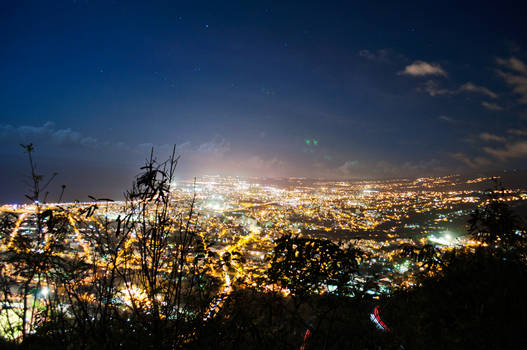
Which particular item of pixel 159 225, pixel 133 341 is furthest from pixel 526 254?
pixel 133 341

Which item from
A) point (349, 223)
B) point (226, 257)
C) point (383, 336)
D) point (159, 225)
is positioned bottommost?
point (349, 223)

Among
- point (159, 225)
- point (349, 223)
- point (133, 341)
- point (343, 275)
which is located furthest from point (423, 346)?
point (349, 223)

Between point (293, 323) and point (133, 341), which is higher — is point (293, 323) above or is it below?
above

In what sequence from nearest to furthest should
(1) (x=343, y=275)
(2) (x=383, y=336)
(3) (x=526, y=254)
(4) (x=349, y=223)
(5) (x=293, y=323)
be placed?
(5) (x=293, y=323) → (1) (x=343, y=275) → (3) (x=526, y=254) → (2) (x=383, y=336) → (4) (x=349, y=223)

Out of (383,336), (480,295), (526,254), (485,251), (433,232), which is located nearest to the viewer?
(480,295)

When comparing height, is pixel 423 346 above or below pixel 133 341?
below

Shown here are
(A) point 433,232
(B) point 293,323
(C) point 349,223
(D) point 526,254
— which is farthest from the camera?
(C) point 349,223

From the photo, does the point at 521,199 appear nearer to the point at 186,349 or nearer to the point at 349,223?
the point at 349,223

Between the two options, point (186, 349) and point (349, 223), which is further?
point (349, 223)

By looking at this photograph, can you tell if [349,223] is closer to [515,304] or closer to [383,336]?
[383,336]
